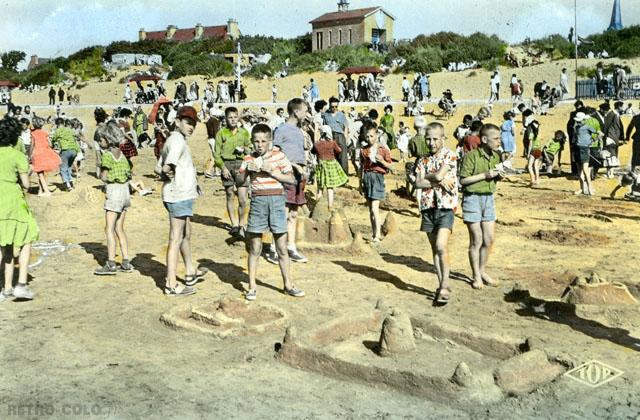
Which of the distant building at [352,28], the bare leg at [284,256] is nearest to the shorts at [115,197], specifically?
the bare leg at [284,256]

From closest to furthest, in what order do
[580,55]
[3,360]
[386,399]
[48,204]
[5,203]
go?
1. [386,399]
2. [3,360]
3. [5,203]
4. [48,204]
5. [580,55]

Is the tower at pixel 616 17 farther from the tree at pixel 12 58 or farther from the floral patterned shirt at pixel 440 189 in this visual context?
the tree at pixel 12 58

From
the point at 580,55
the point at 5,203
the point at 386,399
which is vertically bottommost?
the point at 386,399

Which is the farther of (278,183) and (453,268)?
(453,268)

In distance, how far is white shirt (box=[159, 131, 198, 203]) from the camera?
24.9 ft

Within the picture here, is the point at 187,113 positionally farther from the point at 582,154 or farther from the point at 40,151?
the point at 582,154

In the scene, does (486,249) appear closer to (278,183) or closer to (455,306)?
(455,306)

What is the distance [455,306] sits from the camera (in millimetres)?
7641

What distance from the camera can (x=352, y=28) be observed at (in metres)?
72.6

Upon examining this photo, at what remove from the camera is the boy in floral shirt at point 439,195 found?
Answer: 7.56 metres

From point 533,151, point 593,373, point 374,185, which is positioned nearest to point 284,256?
point 374,185

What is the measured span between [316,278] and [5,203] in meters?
3.30

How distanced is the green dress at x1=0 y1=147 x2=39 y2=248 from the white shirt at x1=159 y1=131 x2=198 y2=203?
4.48 ft

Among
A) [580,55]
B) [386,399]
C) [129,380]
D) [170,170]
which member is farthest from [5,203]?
[580,55]
